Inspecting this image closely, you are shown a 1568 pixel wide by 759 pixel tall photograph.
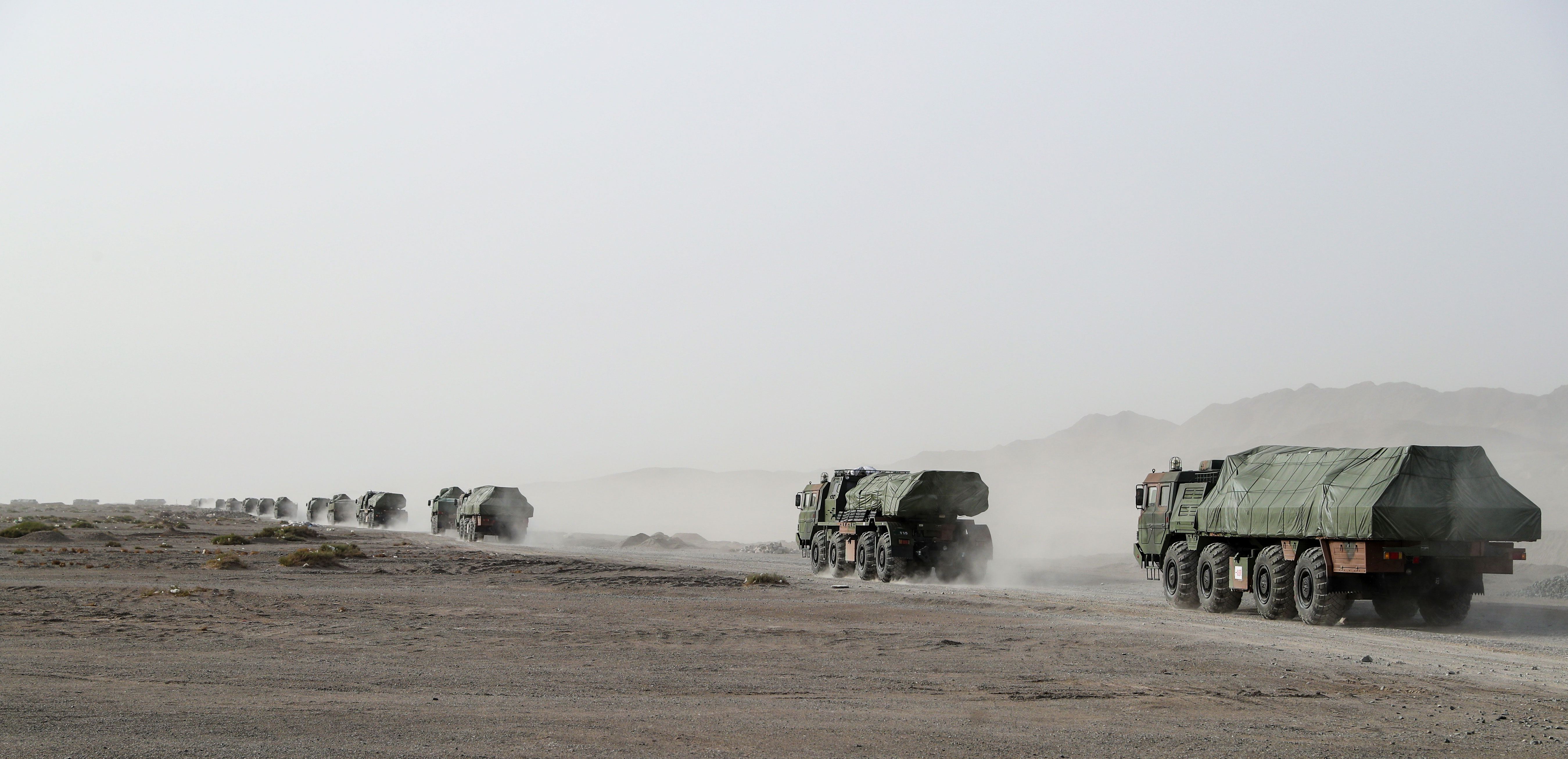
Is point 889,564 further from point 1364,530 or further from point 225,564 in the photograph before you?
point 225,564

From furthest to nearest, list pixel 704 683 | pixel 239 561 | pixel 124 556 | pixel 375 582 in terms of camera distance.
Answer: pixel 124 556 → pixel 239 561 → pixel 375 582 → pixel 704 683

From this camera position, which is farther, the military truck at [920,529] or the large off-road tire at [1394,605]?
the military truck at [920,529]

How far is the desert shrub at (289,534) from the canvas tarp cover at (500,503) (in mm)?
8581

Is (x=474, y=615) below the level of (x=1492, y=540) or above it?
below

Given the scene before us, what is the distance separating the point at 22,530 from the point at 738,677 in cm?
5129

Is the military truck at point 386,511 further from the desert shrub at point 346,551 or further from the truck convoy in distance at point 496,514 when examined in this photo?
the desert shrub at point 346,551

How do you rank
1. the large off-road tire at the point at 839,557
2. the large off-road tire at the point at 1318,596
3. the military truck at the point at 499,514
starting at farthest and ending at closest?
the military truck at the point at 499,514
the large off-road tire at the point at 839,557
the large off-road tire at the point at 1318,596

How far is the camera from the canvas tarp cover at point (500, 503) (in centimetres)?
6681

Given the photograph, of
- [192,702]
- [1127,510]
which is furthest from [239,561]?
[1127,510]

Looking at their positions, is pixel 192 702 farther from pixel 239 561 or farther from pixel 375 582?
pixel 239 561

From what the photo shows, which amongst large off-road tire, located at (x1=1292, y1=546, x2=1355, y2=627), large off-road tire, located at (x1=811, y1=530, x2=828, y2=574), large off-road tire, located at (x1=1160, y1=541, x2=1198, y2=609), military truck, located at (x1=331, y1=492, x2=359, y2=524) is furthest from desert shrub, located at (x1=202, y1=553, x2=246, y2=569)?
military truck, located at (x1=331, y1=492, x2=359, y2=524)

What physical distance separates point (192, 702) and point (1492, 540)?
19676mm

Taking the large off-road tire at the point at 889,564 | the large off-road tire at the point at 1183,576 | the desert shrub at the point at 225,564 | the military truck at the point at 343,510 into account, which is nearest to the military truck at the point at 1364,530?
the large off-road tire at the point at 1183,576

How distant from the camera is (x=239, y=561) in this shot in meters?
35.7
